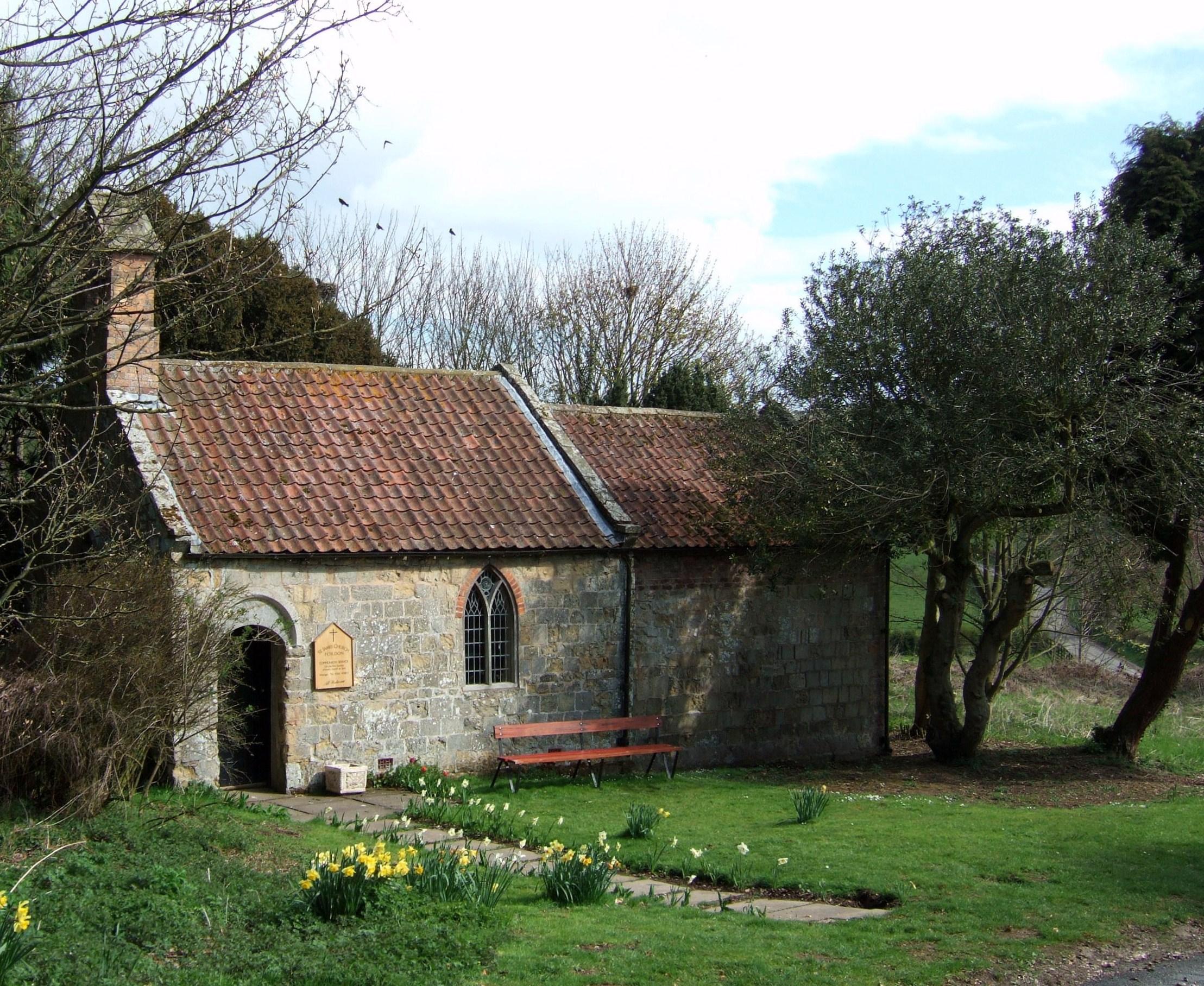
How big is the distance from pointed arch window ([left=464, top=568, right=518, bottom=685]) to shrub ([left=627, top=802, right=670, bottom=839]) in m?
4.84

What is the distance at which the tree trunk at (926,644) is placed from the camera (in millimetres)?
19594

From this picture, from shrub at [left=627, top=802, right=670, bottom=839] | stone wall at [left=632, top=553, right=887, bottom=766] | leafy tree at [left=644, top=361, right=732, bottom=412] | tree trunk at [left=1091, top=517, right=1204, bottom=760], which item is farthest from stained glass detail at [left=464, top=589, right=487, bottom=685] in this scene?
leafy tree at [left=644, top=361, right=732, bottom=412]

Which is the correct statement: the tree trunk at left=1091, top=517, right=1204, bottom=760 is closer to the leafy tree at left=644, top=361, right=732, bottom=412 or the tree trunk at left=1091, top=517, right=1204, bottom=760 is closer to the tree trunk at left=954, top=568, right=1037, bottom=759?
the tree trunk at left=954, top=568, right=1037, bottom=759

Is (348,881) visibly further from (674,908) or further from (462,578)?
(462,578)

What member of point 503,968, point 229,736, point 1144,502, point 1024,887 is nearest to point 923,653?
point 1144,502

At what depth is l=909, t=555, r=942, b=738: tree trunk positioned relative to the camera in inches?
771

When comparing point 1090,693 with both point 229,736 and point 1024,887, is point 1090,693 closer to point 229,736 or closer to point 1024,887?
point 1024,887

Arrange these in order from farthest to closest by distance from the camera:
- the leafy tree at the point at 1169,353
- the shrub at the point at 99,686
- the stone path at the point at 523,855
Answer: the leafy tree at the point at 1169,353
the shrub at the point at 99,686
the stone path at the point at 523,855

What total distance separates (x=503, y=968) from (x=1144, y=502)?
13.3 meters

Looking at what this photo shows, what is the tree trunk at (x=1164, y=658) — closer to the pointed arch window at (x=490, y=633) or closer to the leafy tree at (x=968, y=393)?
the leafy tree at (x=968, y=393)

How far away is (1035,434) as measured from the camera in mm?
15141

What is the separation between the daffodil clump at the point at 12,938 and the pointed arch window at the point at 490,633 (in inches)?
380

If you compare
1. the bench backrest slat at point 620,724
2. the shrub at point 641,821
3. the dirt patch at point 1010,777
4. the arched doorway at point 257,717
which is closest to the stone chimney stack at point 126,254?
the arched doorway at point 257,717

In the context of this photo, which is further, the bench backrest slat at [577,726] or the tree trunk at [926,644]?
the tree trunk at [926,644]
